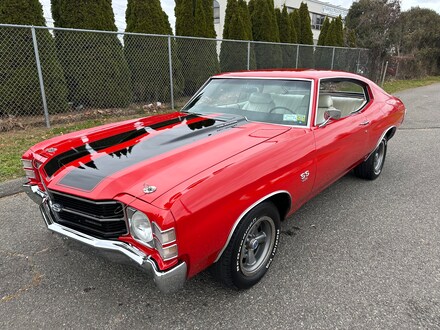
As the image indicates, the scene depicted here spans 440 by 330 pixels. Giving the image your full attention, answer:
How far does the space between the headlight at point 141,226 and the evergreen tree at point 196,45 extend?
8.20 metres

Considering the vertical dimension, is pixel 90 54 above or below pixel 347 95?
above

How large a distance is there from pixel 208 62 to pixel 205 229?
8.67 metres

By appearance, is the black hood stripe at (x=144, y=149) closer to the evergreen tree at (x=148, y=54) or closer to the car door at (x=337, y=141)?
the car door at (x=337, y=141)

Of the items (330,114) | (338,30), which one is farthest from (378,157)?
(338,30)

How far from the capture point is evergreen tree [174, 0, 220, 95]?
9.58 metres

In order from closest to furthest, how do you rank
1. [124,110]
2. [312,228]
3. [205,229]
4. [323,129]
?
[205,229], [323,129], [312,228], [124,110]

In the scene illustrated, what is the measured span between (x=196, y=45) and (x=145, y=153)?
309 inches

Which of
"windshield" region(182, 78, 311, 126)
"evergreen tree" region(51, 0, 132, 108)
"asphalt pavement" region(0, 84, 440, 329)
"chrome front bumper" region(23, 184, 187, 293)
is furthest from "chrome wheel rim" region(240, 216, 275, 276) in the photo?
"evergreen tree" region(51, 0, 132, 108)

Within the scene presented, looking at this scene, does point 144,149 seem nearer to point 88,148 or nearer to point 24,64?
point 88,148

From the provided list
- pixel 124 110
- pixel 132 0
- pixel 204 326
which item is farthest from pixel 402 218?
pixel 132 0

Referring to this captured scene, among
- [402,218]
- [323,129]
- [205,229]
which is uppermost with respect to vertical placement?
[323,129]

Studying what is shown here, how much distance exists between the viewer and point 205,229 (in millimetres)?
1947

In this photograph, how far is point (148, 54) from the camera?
333 inches

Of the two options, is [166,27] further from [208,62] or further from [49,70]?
[49,70]
